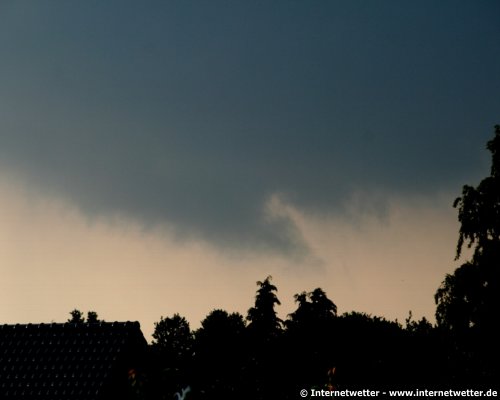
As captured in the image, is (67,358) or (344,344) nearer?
(67,358)

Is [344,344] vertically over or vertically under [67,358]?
over

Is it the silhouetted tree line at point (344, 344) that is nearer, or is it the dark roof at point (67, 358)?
the silhouetted tree line at point (344, 344)

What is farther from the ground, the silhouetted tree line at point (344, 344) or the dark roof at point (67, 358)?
the silhouetted tree line at point (344, 344)

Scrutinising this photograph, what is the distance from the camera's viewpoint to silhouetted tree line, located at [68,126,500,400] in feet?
47.1

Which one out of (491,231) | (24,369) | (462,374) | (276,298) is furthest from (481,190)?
(276,298)

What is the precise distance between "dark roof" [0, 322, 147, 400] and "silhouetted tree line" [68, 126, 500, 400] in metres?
1.71

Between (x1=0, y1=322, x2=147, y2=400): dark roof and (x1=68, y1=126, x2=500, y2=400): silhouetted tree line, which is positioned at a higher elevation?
(x1=68, y1=126, x2=500, y2=400): silhouetted tree line

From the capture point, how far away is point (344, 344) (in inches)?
2058

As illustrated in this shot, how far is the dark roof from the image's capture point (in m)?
19.7

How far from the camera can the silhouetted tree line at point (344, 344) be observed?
47.1 feet

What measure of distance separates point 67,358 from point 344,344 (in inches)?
1424

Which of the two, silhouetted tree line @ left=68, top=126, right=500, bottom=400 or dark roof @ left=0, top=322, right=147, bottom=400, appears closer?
silhouetted tree line @ left=68, top=126, right=500, bottom=400

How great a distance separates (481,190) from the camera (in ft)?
94.1

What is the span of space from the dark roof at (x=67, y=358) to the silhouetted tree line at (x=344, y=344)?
1.71m
